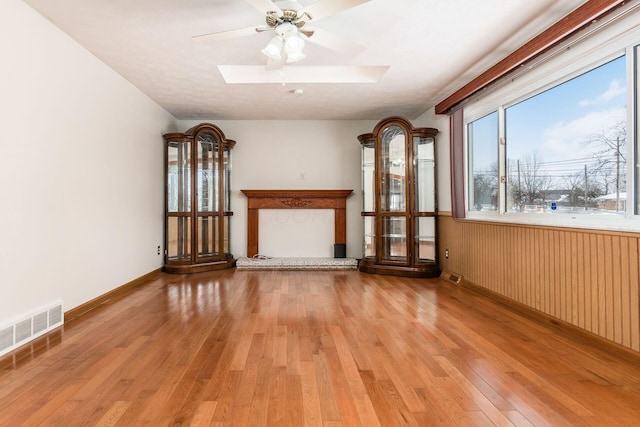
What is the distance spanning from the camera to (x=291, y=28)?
94.1 inches

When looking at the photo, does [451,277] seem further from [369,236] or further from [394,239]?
[369,236]

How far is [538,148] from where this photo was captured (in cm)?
326

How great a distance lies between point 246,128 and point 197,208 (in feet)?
5.59

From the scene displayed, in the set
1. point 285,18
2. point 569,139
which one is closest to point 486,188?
point 569,139

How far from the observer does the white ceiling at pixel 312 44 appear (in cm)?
255

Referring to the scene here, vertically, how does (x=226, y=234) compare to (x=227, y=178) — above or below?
below

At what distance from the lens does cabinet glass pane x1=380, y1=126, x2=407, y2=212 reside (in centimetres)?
502

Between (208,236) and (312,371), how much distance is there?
3804 millimetres

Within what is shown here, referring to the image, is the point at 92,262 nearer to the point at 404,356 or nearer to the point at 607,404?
the point at 404,356

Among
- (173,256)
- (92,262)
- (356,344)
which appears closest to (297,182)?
(173,256)

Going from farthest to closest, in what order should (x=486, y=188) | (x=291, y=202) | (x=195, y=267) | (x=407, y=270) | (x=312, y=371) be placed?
1. (x=291, y=202)
2. (x=195, y=267)
3. (x=407, y=270)
4. (x=486, y=188)
5. (x=312, y=371)

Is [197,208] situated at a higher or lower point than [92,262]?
higher

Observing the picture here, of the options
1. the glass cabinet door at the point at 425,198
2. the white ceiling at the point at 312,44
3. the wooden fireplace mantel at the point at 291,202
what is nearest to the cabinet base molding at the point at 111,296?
the wooden fireplace mantel at the point at 291,202

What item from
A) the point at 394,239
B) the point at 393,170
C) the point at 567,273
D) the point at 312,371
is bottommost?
the point at 312,371
